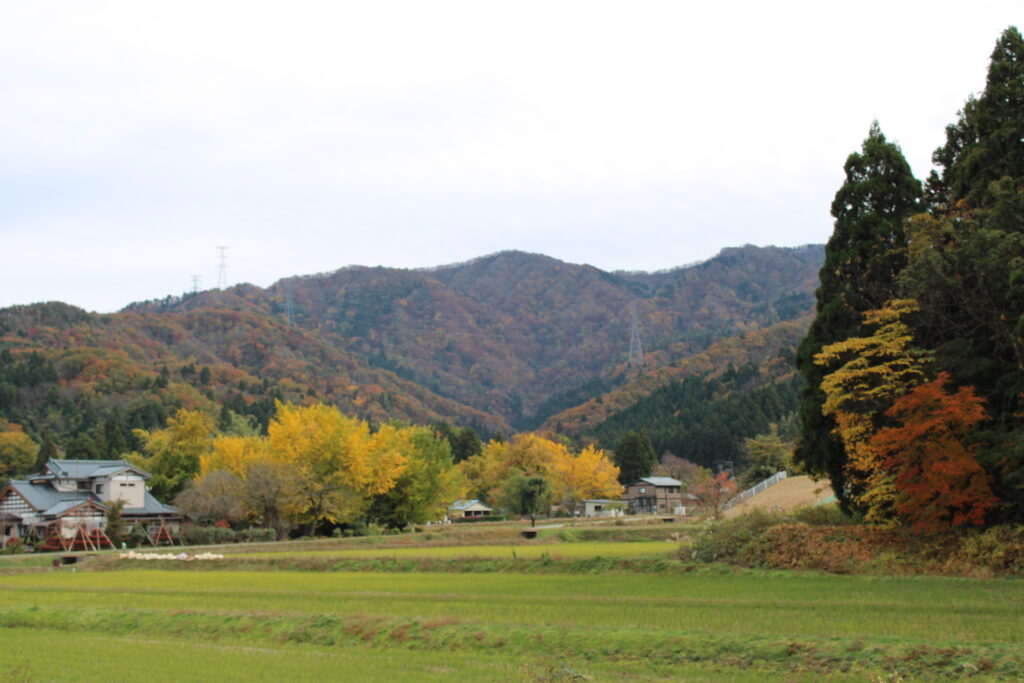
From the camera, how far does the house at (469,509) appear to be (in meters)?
90.8

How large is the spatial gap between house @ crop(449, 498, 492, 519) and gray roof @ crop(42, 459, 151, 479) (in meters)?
36.4

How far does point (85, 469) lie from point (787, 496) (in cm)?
4641

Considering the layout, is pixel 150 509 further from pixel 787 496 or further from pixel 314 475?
pixel 787 496

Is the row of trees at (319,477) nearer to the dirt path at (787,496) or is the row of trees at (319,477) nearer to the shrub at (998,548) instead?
the dirt path at (787,496)

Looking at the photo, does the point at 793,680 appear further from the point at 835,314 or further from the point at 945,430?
the point at 835,314

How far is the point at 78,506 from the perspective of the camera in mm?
52344

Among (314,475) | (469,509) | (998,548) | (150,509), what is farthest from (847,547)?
(469,509)

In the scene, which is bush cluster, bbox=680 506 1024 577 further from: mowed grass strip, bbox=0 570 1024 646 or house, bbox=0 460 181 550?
house, bbox=0 460 181 550

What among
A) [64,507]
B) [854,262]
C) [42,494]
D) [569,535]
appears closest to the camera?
[854,262]

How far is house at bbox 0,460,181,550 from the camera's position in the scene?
52.0 m

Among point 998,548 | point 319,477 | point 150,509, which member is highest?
point 319,477

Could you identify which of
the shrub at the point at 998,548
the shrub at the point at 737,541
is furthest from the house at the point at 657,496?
the shrub at the point at 998,548

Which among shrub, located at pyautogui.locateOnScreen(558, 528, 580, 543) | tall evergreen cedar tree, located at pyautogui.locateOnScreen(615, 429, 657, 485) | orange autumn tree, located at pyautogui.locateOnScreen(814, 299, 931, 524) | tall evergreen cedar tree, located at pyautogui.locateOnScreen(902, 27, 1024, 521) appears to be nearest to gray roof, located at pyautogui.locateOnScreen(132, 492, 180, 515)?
shrub, located at pyautogui.locateOnScreen(558, 528, 580, 543)

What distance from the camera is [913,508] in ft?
80.8
